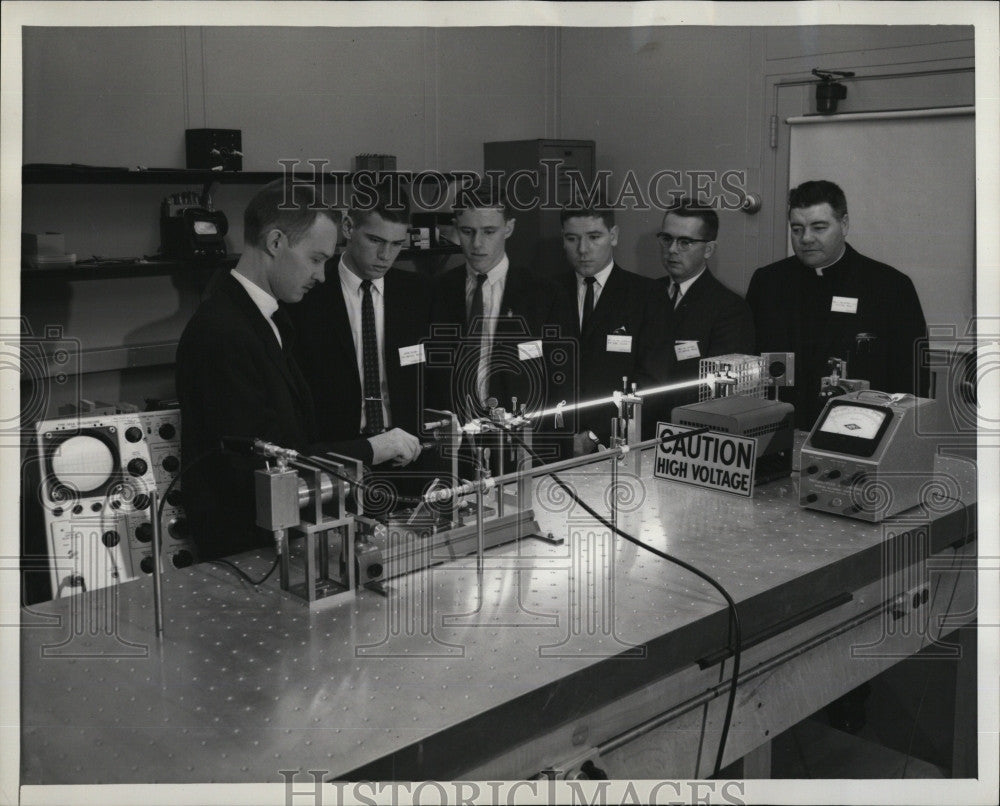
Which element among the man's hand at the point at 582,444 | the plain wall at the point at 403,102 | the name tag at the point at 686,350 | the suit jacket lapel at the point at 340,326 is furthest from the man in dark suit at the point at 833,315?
the suit jacket lapel at the point at 340,326

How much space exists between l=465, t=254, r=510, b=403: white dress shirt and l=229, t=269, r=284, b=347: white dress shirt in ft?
5.14

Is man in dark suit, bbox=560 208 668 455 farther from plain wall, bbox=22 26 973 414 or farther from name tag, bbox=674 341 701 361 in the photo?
plain wall, bbox=22 26 973 414

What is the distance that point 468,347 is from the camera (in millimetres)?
3975

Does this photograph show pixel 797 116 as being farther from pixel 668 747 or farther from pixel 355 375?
pixel 668 747

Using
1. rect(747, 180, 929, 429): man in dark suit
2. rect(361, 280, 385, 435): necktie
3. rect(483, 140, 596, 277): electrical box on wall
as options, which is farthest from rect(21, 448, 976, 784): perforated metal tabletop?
rect(483, 140, 596, 277): electrical box on wall

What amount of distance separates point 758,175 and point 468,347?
164 centimetres

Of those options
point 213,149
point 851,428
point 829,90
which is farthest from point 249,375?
point 829,90

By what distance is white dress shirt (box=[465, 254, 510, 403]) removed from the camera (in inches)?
158

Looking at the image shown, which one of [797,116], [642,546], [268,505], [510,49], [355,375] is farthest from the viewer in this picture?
[510,49]

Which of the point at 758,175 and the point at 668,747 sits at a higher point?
the point at 758,175

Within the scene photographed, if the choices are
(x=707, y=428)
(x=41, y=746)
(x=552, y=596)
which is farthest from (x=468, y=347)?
(x=41, y=746)

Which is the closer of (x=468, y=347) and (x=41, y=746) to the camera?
(x=41, y=746)

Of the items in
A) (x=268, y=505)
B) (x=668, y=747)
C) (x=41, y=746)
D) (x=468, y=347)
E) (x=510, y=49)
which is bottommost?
(x=668, y=747)

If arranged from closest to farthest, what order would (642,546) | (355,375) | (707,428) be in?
(642,546) < (707,428) < (355,375)
